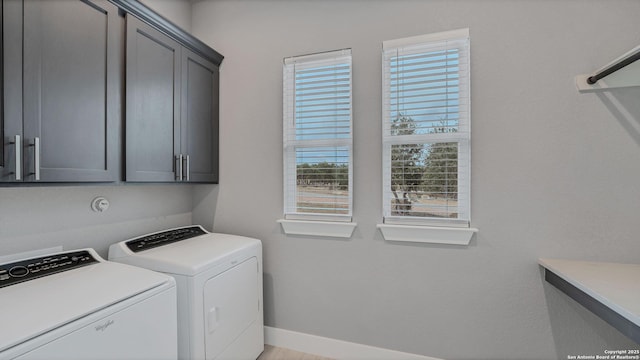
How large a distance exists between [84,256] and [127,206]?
447 millimetres

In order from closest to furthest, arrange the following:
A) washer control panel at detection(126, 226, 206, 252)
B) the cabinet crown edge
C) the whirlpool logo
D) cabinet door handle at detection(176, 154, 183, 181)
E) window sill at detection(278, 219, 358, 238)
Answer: the whirlpool logo, the cabinet crown edge, washer control panel at detection(126, 226, 206, 252), cabinet door handle at detection(176, 154, 183, 181), window sill at detection(278, 219, 358, 238)

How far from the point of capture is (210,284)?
1.53 meters

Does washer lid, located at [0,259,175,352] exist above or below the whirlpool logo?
above

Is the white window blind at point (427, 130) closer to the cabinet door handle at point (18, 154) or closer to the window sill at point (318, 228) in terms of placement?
the window sill at point (318, 228)

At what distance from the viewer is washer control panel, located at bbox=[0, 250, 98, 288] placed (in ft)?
4.00

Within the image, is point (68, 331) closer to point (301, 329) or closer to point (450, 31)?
point (301, 329)

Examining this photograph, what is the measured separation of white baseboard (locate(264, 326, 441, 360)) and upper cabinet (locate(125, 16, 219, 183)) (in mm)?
1359

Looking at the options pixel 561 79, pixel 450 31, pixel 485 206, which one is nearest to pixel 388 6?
pixel 450 31

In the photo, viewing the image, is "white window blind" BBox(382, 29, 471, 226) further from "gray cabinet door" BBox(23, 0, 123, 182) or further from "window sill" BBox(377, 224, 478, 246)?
"gray cabinet door" BBox(23, 0, 123, 182)

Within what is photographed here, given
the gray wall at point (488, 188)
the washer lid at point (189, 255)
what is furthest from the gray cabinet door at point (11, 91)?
the gray wall at point (488, 188)

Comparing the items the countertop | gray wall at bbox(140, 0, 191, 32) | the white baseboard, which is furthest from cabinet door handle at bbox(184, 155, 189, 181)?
the countertop

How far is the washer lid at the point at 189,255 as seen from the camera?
1462mm

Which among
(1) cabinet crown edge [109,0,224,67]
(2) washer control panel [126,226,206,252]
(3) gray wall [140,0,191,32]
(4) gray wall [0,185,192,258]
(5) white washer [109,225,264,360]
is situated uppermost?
(3) gray wall [140,0,191,32]

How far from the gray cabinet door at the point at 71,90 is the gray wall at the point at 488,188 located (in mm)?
973
